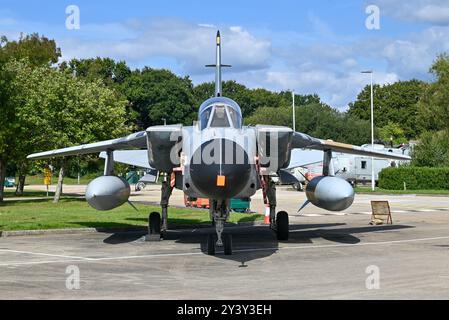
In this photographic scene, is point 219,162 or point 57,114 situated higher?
point 57,114

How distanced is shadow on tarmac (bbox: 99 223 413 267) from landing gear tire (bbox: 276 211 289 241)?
24 cm

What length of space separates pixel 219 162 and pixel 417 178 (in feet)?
161

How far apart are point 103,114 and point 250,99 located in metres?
86.5

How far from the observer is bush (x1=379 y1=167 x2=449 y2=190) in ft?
199

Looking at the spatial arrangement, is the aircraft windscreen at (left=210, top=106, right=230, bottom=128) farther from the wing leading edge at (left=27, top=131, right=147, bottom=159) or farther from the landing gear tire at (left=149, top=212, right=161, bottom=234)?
the landing gear tire at (left=149, top=212, right=161, bottom=234)

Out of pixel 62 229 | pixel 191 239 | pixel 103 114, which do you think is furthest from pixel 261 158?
pixel 103 114

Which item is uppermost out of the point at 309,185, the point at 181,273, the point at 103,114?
the point at 103,114

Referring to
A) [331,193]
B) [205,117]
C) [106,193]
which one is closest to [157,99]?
[106,193]

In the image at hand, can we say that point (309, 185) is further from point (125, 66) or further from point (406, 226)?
point (125, 66)

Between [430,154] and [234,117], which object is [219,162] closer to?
[234,117]

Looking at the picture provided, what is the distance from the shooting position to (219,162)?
51.8 ft

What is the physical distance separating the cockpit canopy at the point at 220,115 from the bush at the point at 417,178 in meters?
45.3

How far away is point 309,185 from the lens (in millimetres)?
21500

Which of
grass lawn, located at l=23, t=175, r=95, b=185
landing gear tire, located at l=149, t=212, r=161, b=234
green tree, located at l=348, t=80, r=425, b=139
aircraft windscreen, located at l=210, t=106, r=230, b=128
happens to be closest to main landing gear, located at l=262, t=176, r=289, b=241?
landing gear tire, located at l=149, t=212, r=161, b=234
